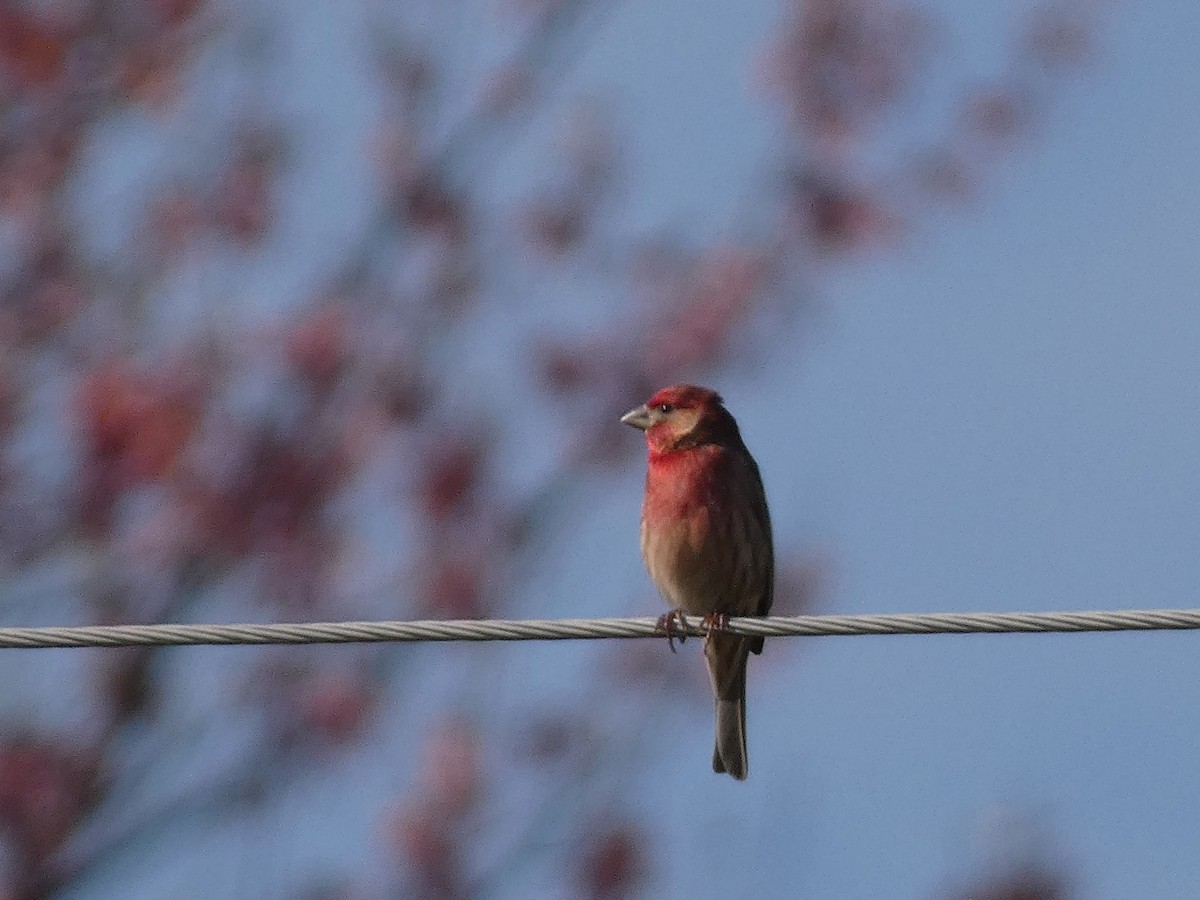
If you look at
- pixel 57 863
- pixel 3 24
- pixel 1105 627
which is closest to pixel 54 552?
pixel 57 863

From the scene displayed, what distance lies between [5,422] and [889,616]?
542 cm

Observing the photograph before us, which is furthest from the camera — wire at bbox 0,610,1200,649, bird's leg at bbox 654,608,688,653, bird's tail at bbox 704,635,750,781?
bird's tail at bbox 704,635,750,781

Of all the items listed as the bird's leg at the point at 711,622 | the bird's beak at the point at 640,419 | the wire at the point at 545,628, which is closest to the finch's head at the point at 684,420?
the bird's beak at the point at 640,419

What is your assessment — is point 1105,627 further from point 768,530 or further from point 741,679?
point 741,679

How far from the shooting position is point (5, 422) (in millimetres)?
9930

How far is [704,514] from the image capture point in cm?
793

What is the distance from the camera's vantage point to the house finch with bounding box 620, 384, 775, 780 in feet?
26.0

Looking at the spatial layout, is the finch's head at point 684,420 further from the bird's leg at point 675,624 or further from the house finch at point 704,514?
the bird's leg at point 675,624

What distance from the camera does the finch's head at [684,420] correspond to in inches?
324

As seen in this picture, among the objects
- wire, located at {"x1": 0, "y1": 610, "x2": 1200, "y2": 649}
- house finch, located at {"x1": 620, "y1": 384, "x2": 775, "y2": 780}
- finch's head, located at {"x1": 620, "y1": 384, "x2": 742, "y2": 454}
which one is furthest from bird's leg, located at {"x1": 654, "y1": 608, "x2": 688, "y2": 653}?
Result: wire, located at {"x1": 0, "y1": 610, "x2": 1200, "y2": 649}

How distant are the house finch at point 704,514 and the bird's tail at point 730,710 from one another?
0.50 ft

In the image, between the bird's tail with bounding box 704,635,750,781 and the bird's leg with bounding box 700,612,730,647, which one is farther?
the bird's tail with bounding box 704,635,750,781

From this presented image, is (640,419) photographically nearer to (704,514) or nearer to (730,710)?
(704,514)

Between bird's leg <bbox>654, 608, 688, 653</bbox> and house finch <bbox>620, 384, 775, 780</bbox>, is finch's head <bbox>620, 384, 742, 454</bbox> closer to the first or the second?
house finch <bbox>620, 384, 775, 780</bbox>
